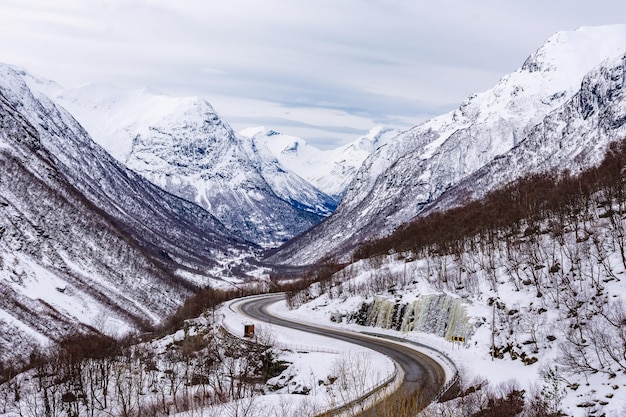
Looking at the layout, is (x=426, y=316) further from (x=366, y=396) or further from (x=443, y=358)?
(x=366, y=396)

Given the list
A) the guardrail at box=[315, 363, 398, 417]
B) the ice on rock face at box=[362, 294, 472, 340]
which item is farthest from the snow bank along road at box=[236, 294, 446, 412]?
the ice on rock face at box=[362, 294, 472, 340]

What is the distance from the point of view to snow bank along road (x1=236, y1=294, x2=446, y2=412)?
192 ft

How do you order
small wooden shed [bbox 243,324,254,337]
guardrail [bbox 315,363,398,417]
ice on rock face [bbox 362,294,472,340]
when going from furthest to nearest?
1. small wooden shed [bbox 243,324,254,337]
2. ice on rock face [bbox 362,294,472,340]
3. guardrail [bbox 315,363,398,417]

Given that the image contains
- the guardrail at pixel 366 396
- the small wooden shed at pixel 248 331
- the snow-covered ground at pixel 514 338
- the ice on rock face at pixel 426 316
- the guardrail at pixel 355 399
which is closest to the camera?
the guardrail at pixel 366 396

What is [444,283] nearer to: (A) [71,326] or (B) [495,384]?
(B) [495,384]

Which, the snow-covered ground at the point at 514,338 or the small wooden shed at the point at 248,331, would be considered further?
the small wooden shed at the point at 248,331

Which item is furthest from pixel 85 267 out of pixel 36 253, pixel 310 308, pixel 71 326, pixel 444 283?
pixel 444 283

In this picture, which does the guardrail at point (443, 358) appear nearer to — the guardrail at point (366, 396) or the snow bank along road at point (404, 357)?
the snow bank along road at point (404, 357)

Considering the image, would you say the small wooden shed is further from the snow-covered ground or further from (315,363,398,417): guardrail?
(315,363,398,417): guardrail

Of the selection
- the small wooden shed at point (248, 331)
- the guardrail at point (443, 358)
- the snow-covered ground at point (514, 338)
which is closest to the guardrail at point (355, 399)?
the small wooden shed at point (248, 331)

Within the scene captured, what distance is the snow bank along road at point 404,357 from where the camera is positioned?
58.6 meters

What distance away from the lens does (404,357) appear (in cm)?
7256

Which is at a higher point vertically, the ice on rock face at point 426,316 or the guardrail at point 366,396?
the ice on rock face at point 426,316

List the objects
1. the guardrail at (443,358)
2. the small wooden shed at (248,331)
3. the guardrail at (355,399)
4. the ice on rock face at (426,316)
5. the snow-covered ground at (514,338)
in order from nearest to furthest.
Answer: the guardrail at (355,399)
the snow-covered ground at (514,338)
the guardrail at (443,358)
the ice on rock face at (426,316)
the small wooden shed at (248,331)
